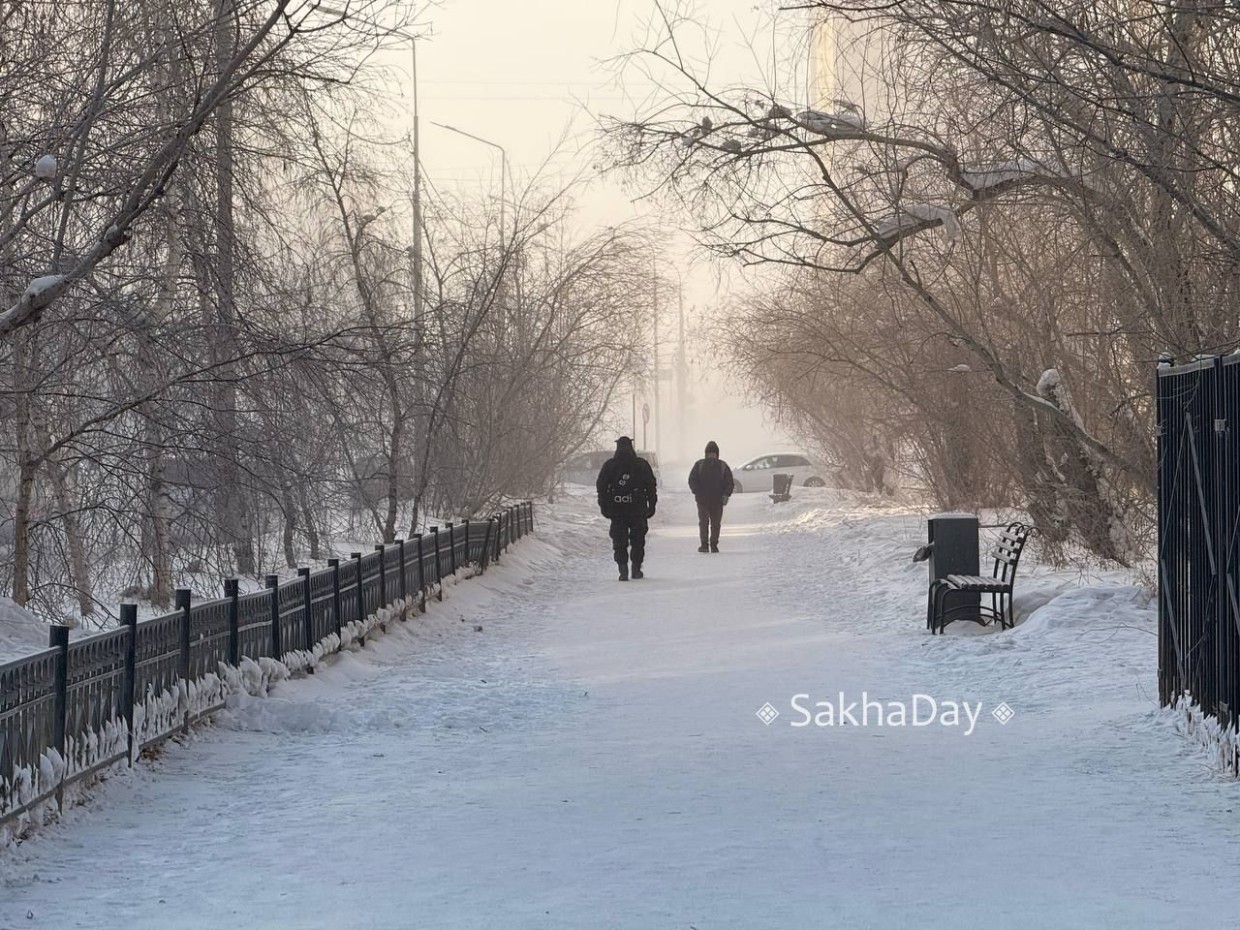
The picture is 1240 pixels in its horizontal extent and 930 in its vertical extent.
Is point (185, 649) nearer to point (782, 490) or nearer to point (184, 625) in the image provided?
point (184, 625)

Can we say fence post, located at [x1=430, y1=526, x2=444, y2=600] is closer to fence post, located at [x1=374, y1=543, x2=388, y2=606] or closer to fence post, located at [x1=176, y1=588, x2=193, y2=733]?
fence post, located at [x1=374, y1=543, x2=388, y2=606]

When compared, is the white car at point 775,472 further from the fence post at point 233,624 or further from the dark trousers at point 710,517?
the fence post at point 233,624

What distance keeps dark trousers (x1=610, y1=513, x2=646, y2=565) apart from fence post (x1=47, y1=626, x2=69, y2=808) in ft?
46.2

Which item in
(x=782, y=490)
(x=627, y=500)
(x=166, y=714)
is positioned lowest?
(x=166, y=714)

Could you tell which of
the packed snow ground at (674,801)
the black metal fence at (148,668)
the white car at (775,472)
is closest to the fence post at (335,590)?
the black metal fence at (148,668)

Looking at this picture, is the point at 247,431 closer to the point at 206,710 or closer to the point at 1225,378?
the point at 206,710

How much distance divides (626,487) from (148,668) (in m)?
13.4

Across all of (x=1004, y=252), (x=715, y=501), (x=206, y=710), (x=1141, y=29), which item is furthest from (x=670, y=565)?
(x=206, y=710)

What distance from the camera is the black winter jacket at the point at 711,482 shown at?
2652cm

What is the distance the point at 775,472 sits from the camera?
6166 cm

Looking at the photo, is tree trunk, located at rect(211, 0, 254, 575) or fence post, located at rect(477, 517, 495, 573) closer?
tree trunk, located at rect(211, 0, 254, 575)

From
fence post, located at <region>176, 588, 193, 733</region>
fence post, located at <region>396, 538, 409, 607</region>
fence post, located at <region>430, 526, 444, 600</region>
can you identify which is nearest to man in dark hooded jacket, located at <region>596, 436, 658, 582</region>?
fence post, located at <region>430, 526, 444, 600</region>

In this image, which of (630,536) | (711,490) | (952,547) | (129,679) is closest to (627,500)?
(630,536)

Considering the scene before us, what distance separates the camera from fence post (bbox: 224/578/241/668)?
10.0 meters
